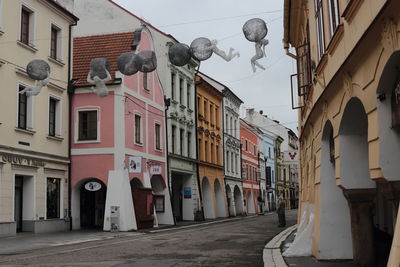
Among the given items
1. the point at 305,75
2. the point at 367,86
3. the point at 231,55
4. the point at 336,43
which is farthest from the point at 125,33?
the point at 367,86

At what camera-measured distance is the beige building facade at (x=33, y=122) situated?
21.7 m

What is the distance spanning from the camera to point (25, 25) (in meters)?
23.8

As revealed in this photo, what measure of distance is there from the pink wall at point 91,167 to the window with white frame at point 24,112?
4.38 metres

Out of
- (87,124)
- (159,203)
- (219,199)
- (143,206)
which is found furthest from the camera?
(219,199)

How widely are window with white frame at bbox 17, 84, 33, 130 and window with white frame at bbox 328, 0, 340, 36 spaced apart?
16811mm

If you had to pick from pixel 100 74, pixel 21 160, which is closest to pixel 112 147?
pixel 21 160

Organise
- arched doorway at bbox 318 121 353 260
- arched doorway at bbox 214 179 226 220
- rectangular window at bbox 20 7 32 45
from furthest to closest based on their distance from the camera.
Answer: arched doorway at bbox 214 179 226 220 → rectangular window at bbox 20 7 32 45 → arched doorway at bbox 318 121 353 260

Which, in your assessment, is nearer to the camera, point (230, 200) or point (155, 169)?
point (155, 169)

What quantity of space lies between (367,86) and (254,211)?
54362 millimetres

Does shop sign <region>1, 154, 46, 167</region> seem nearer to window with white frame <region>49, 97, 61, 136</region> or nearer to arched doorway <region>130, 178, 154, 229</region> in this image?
window with white frame <region>49, 97, 61, 136</region>

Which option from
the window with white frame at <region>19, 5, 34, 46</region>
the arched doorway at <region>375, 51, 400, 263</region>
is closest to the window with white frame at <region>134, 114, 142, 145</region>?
the window with white frame at <region>19, 5, 34, 46</region>

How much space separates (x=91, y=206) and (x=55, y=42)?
9311 mm

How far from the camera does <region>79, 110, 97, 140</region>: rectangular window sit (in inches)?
1099

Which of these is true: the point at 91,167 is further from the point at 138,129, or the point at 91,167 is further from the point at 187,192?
the point at 187,192
